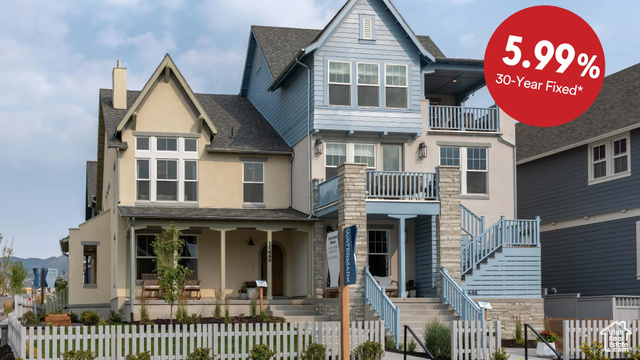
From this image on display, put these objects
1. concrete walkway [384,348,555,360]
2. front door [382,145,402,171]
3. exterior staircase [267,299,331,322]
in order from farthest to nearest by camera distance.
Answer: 1. front door [382,145,402,171]
2. exterior staircase [267,299,331,322]
3. concrete walkway [384,348,555,360]

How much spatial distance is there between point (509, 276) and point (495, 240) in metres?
1.25

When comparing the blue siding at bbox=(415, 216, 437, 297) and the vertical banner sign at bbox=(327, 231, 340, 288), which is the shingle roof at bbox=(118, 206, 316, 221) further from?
the vertical banner sign at bbox=(327, 231, 340, 288)

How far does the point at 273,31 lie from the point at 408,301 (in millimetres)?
14816

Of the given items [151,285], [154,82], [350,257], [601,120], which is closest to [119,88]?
[154,82]

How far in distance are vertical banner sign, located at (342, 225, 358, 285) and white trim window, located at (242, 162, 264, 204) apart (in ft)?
54.1

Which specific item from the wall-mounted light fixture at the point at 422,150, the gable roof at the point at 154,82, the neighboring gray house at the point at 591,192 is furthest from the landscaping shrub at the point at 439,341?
the gable roof at the point at 154,82

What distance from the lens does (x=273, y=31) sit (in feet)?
120

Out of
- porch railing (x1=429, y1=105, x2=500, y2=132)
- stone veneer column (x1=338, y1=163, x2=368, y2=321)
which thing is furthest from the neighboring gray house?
stone veneer column (x1=338, y1=163, x2=368, y2=321)

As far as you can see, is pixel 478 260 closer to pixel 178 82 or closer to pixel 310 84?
pixel 310 84

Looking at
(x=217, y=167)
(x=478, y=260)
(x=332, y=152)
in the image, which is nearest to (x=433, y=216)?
(x=478, y=260)

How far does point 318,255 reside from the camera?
3008cm

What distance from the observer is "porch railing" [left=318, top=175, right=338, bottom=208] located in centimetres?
2831

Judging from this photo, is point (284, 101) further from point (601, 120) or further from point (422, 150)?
point (601, 120)

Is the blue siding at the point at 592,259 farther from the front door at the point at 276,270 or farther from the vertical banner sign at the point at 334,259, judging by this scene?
the vertical banner sign at the point at 334,259
